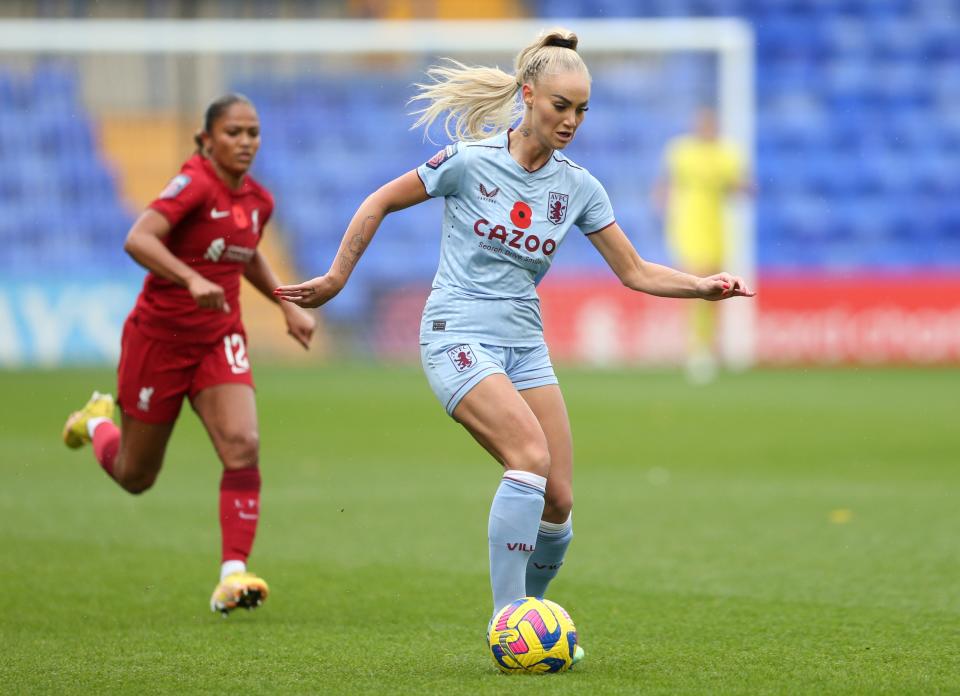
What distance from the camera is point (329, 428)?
523 inches

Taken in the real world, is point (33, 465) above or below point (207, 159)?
below

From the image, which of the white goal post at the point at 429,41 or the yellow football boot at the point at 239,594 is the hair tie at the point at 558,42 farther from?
the white goal post at the point at 429,41

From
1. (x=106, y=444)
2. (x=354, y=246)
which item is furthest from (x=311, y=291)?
(x=106, y=444)

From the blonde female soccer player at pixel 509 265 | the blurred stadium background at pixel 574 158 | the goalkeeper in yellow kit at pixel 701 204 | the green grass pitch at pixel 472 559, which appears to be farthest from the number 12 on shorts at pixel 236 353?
the blurred stadium background at pixel 574 158

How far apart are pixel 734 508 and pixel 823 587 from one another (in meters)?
2.50

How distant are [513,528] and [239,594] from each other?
4.71 feet

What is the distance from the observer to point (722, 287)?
5.40 metres

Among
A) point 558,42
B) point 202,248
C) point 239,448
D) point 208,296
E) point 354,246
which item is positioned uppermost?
point 558,42

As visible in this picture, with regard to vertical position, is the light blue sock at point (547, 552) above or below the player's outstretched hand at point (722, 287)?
below

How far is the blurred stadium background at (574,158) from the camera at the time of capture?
19.5 meters

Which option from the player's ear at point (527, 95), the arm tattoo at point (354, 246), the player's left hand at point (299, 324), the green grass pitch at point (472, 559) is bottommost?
the green grass pitch at point (472, 559)

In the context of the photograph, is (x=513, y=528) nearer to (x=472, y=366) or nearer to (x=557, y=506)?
(x=557, y=506)

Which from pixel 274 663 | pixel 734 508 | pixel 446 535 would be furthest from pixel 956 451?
pixel 274 663

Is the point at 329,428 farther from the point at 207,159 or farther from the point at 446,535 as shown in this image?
the point at 207,159
